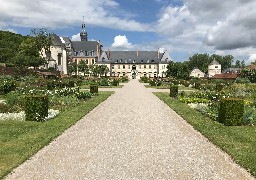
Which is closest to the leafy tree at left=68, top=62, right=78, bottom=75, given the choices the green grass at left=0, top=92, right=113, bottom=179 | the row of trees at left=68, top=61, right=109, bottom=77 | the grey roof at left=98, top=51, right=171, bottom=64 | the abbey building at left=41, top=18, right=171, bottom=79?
the row of trees at left=68, top=61, right=109, bottom=77

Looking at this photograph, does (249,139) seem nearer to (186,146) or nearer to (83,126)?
(186,146)

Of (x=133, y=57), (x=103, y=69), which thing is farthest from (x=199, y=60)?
(x=103, y=69)

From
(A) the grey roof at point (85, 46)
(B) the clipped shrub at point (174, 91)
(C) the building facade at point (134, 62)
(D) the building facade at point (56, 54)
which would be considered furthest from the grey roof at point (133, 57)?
(B) the clipped shrub at point (174, 91)

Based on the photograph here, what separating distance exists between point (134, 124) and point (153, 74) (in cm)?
9843

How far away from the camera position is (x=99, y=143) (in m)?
9.27

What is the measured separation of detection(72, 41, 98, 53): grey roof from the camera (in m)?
114

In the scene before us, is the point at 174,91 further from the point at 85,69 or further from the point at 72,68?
the point at 85,69

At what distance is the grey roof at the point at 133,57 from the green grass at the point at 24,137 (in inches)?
3800

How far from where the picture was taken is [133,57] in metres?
112

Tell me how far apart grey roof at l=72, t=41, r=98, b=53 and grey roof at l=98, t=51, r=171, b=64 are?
6.07 meters

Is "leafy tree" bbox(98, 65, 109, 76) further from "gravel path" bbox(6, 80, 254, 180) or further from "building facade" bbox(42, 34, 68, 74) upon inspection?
"gravel path" bbox(6, 80, 254, 180)

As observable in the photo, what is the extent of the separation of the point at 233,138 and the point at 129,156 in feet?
12.6

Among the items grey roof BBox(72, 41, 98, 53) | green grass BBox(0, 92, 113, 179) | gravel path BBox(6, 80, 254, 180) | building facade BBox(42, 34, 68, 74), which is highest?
grey roof BBox(72, 41, 98, 53)

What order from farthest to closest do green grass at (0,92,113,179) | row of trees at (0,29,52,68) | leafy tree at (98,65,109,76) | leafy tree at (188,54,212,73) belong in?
leafy tree at (188,54,212,73)
leafy tree at (98,65,109,76)
row of trees at (0,29,52,68)
green grass at (0,92,113,179)
